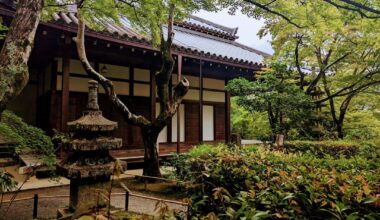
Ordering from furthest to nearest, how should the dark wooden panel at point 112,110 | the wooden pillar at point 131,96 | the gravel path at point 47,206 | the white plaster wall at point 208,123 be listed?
the white plaster wall at point 208,123
the wooden pillar at point 131,96
the dark wooden panel at point 112,110
the gravel path at point 47,206

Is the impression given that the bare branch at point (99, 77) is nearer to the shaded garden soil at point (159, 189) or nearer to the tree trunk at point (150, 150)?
the tree trunk at point (150, 150)

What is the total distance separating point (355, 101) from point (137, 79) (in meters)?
9.08

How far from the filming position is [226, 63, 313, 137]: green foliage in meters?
8.50

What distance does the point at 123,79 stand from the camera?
9.30 m

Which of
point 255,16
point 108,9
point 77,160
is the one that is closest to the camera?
point 77,160

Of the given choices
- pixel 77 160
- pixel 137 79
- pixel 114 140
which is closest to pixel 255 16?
pixel 114 140

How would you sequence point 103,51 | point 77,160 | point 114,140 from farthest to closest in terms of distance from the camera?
point 103,51
point 114,140
point 77,160

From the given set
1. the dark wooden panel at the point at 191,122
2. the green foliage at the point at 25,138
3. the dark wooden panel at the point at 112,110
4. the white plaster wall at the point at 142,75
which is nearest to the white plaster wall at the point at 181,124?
the dark wooden panel at the point at 191,122

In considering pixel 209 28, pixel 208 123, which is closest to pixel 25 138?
pixel 208 123

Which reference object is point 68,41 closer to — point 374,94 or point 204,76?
point 204,76

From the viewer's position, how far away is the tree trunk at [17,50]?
2.82 metres

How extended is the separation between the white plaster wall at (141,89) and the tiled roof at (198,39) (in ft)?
6.14

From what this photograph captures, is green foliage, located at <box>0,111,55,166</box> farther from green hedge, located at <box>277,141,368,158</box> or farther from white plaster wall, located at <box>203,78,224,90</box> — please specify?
white plaster wall, located at <box>203,78,224,90</box>

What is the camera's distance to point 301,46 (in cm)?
1023
